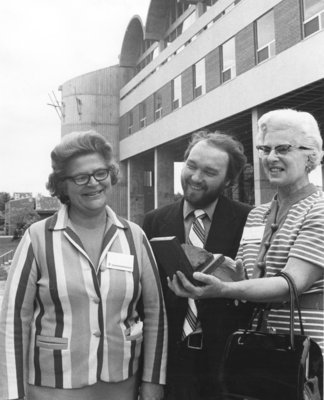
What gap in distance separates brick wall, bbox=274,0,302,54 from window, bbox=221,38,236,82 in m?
2.85

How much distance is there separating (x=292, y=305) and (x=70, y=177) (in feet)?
4.41

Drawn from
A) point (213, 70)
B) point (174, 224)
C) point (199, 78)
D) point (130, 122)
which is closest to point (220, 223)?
point (174, 224)

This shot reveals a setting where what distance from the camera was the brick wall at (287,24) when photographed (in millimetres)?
15289

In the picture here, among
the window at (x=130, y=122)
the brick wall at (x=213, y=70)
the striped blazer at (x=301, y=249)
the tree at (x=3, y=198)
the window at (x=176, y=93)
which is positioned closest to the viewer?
the striped blazer at (x=301, y=249)

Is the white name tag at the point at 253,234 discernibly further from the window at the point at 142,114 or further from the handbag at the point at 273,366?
the window at the point at 142,114

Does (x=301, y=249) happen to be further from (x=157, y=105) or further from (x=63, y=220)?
(x=157, y=105)

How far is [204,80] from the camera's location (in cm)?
2117

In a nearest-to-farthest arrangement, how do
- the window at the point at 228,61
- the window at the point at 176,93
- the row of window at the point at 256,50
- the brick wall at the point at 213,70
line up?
the row of window at the point at 256,50, the window at the point at 228,61, the brick wall at the point at 213,70, the window at the point at 176,93

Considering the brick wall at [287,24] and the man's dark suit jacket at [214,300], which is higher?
the brick wall at [287,24]

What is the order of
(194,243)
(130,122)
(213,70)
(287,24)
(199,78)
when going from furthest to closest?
1. (130,122)
2. (199,78)
3. (213,70)
4. (287,24)
5. (194,243)

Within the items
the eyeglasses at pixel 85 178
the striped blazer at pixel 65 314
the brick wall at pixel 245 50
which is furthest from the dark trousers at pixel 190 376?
the brick wall at pixel 245 50

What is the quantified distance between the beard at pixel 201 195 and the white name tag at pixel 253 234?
0.52 metres

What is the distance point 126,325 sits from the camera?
2660mm

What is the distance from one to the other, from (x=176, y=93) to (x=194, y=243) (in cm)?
2213
